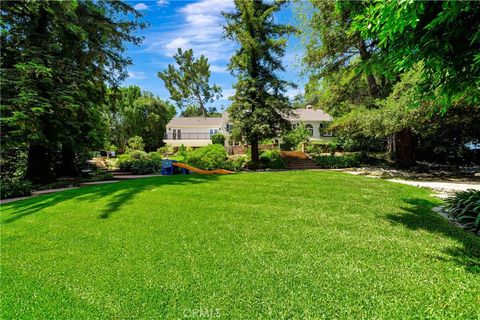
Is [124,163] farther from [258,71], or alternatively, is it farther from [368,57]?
[368,57]

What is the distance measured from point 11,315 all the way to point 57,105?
1055cm

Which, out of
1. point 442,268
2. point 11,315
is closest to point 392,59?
point 442,268

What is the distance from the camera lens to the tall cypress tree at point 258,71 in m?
16.7

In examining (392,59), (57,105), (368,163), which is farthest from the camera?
(368,163)

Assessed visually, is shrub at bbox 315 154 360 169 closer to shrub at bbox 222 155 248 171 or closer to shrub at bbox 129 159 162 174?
shrub at bbox 222 155 248 171

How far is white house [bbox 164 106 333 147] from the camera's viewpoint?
34.1 meters

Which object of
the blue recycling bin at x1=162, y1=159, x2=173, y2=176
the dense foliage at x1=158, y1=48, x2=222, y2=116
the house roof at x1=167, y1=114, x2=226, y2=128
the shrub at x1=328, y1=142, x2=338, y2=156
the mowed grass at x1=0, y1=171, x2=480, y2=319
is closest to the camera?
the mowed grass at x1=0, y1=171, x2=480, y2=319

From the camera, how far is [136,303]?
2.57m

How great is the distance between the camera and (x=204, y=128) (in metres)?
38.0

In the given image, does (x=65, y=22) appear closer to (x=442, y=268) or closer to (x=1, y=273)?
(x=1, y=273)

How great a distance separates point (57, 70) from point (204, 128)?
27.1m

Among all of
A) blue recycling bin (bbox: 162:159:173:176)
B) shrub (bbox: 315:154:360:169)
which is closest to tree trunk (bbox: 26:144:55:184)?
blue recycling bin (bbox: 162:159:173:176)

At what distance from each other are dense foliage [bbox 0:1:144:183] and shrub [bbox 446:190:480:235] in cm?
1318

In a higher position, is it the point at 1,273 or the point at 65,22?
the point at 65,22
